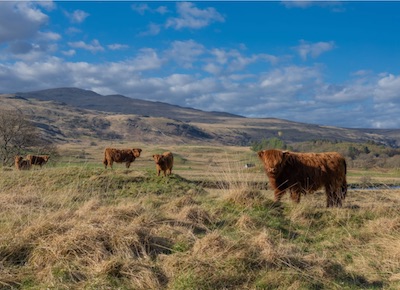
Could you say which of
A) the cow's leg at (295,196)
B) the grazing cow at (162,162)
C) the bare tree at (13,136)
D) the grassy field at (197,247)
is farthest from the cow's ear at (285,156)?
the bare tree at (13,136)

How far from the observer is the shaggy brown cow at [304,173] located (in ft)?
36.3

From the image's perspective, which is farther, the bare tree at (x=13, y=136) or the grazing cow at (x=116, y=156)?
the bare tree at (x=13, y=136)

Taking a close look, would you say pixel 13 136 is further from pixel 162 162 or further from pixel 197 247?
pixel 197 247

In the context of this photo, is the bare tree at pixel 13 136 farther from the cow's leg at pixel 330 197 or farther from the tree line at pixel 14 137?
the cow's leg at pixel 330 197

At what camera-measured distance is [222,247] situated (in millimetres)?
6230

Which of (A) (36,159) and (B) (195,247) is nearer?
(B) (195,247)

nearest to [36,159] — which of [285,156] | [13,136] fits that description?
[13,136]

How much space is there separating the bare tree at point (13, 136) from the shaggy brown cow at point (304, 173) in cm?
2939

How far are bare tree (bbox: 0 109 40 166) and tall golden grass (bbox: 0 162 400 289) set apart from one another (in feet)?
92.3

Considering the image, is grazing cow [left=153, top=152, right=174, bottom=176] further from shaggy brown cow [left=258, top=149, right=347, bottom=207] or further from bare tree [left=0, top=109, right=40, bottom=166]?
bare tree [left=0, top=109, right=40, bottom=166]

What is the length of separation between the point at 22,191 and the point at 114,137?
18242 cm

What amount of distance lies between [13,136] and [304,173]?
30.9 metres

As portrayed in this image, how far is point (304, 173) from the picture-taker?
1138 centimetres

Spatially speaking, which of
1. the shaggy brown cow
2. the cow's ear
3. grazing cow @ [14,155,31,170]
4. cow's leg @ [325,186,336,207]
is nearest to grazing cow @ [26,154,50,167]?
grazing cow @ [14,155,31,170]
